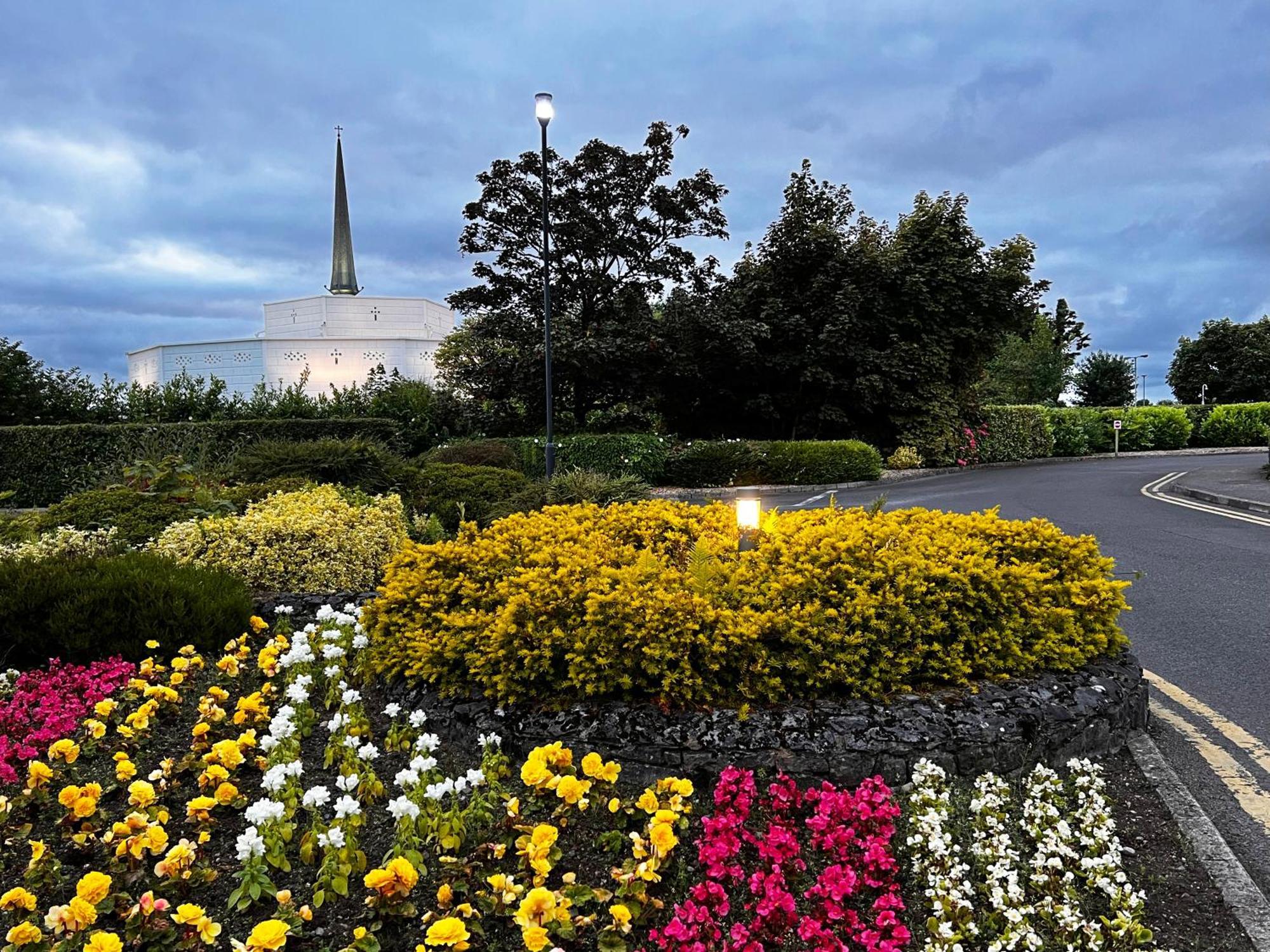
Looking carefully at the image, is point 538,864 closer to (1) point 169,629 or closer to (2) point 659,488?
(1) point 169,629

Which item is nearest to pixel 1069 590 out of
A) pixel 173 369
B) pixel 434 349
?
pixel 434 349

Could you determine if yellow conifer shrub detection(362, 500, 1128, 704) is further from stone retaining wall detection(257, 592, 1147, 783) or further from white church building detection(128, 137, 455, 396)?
white church building detection(128, 137, 455, 396)

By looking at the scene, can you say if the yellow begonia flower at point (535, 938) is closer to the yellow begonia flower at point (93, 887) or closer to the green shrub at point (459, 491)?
the yellow begonia flower at point (93, 887)

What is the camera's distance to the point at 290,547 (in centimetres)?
583

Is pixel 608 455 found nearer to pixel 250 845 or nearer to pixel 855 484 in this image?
pixel 855 484

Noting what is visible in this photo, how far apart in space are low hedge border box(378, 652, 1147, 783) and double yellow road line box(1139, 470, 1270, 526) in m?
9.92

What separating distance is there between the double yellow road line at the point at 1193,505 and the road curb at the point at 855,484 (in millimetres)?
5269

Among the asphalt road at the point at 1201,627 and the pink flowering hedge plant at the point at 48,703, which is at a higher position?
the pink flowering hedge plant at the point at 48,703

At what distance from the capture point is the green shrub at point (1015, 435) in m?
26.1

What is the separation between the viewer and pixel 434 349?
42875 millimetres

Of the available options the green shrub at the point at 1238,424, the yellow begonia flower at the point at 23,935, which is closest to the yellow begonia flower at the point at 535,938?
the yellow begonia flower at the point at 23,935

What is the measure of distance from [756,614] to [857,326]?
65.1 feet

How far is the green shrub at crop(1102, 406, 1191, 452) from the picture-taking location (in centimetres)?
3441

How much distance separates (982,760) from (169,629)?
415 centimetres
